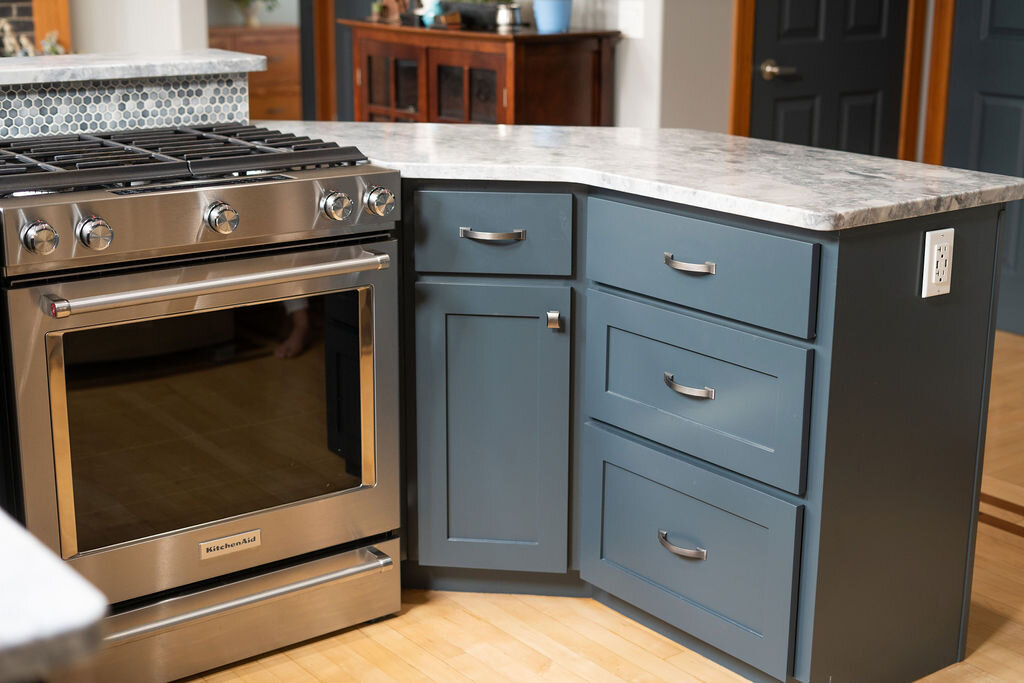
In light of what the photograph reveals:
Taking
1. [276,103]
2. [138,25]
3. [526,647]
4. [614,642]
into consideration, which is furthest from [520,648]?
[276,103]

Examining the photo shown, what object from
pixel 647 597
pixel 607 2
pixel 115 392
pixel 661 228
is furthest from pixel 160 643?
pixel 607 2

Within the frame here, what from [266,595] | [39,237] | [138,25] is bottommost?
[266,595]

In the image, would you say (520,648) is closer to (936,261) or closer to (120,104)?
(936,261)

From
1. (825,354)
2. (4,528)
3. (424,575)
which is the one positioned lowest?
(424,575)

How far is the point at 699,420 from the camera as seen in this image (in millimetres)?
2146

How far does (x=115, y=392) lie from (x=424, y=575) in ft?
2.78

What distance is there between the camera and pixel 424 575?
102 inches

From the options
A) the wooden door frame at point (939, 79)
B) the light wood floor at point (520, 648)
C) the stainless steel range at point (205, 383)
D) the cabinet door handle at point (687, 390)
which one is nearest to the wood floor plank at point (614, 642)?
the light wood floor at point (520, 648)

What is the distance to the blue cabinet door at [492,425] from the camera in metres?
2.37

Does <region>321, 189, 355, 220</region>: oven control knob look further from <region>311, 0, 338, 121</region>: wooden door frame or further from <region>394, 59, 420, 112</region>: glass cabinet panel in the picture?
<region>311, 0, 338, 121</region>: wooden door frame

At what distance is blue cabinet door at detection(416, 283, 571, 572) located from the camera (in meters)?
2.37

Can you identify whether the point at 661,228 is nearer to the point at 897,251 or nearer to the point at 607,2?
the point at 897,251

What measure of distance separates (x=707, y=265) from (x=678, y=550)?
1.84ft

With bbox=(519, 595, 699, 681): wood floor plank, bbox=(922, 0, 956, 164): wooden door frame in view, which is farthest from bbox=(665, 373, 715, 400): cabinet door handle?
bbox=(922, 0, 956, 164): wooden door frame
